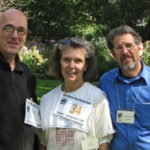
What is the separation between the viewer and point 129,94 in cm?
239

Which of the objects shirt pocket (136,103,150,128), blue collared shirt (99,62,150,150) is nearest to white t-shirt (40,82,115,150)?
blue collared shirt (99,62,150,150)

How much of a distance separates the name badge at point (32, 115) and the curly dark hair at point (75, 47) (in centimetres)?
45

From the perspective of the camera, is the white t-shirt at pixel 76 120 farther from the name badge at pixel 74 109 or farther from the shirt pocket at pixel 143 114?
the shirt pocket at pixel 143 114

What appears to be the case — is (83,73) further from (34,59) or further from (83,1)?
(83,1)

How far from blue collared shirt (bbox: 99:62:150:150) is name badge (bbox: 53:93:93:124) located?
315 mm

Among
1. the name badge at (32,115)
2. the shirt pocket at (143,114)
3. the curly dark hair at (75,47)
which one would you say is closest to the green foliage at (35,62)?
the curly dark hair at (75,47)

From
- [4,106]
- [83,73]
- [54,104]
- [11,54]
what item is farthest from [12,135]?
[83,73]

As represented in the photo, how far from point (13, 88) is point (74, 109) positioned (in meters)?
0.60

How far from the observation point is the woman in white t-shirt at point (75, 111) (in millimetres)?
2178

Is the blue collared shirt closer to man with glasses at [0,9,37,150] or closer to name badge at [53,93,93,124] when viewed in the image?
name badge at [53,93,93,124]

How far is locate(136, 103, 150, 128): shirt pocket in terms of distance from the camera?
2.30m

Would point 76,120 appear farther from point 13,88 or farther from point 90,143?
point 13,88

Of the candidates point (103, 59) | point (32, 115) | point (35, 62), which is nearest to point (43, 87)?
point (35, 62)

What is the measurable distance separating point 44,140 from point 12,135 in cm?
37
